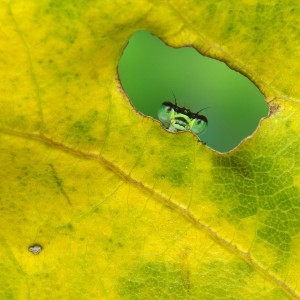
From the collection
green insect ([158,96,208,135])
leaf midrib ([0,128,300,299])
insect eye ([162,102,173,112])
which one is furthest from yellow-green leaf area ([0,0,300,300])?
insect eye ([162,102,173,112])

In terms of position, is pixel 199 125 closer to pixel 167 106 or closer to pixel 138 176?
pixel 167 106

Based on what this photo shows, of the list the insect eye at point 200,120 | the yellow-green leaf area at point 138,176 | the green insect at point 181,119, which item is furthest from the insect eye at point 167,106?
the yellow-green leaf area at point 138,176

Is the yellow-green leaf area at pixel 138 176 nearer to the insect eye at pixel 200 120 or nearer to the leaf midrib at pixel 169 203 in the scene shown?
the leaf midrib at pixel 169 203

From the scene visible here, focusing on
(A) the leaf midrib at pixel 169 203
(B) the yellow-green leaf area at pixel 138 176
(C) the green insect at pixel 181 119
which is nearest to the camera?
(B) the yellow-green leaf area at pixel 138 176

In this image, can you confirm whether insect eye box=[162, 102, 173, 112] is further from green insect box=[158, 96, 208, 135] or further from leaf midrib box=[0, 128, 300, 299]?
leaf midrib box=[0, 128, 300, 299]

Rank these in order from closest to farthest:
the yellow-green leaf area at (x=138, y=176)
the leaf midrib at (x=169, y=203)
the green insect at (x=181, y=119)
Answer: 1. the yellow-green leaf area at (x=138, y=176)
2. the leaf midrib at (x=169, y=203)
3. the green insect at (x=181, y=119)

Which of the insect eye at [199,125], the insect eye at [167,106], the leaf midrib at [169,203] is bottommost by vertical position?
the leaf midrib at [169,203]
